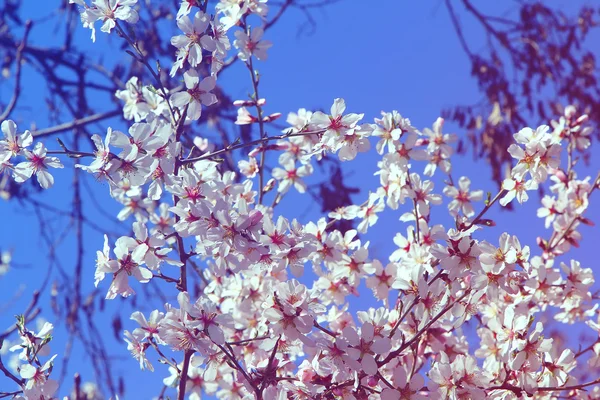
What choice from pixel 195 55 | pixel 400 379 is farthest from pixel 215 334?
pixel 195 55

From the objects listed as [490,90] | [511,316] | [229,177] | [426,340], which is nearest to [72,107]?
[229,177]

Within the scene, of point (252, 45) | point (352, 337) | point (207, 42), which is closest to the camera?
point (352, 337)

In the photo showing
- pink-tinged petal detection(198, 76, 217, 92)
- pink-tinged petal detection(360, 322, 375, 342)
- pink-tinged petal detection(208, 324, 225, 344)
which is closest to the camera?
pink-tinged petal detection(208, 324, 225, 344)

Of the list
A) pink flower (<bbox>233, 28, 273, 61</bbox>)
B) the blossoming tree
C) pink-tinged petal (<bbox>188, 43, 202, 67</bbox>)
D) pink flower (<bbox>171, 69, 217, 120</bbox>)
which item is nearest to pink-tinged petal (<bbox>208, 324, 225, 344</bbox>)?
the blossoming tree

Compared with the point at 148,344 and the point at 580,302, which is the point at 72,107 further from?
the point at 580,302

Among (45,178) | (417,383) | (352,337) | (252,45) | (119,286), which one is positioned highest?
(252,45)

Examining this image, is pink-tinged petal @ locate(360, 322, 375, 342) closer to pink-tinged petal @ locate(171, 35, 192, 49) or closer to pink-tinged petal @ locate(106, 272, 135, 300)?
pink-tinged petal @ locate(106, 272, 135, 300)

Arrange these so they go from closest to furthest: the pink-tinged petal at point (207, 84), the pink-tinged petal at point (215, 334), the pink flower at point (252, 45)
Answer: the pink-tinged petal at point (215, 334), the pink-tinged petal at point (207, 84), the pink flower at point (252, 45)

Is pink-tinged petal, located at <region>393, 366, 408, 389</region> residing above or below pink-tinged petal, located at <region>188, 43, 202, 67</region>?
below

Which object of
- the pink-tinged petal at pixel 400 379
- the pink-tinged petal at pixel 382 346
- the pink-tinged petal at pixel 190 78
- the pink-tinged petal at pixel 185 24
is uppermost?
Result: the pink-tinged petal at pixel 185 24

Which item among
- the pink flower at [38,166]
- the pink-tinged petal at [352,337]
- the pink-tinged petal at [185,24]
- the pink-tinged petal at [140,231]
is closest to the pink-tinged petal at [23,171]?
the pink flower at [38,166]

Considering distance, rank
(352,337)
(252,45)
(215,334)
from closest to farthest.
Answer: (215,334) < (352,337) < (252,45)

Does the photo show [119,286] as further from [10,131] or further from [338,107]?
[338,107]

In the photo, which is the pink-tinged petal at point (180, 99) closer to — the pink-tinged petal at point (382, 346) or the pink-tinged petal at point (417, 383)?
the pink-tinged petal at point (382, 346)
